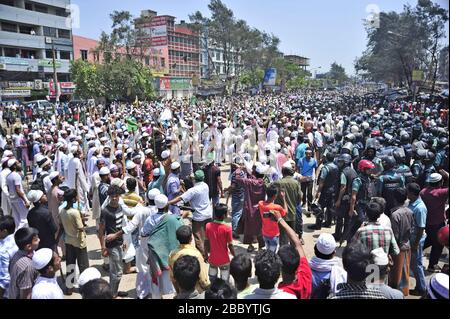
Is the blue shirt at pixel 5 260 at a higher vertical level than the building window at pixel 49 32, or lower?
lower

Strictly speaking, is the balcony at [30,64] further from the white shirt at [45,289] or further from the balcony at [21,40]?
the white shirt at [45,289]

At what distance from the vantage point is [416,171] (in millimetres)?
6184

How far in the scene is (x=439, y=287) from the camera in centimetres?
223

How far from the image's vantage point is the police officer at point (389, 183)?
510 cm

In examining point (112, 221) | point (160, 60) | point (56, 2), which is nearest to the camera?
point (112, 221)

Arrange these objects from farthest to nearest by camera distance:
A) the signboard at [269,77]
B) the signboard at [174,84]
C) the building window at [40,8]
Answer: the signboard at [269,77] → the signboard at [174,84] → the building window at [40,8]

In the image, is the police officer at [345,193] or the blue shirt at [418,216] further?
the police officer at [345,193]

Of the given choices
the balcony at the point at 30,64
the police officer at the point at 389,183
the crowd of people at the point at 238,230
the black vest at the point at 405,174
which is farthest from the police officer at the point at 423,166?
the balcony at the point at 30,64

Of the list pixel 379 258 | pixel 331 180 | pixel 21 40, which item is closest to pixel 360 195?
pixel 331 180

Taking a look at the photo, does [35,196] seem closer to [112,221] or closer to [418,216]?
[112,221]

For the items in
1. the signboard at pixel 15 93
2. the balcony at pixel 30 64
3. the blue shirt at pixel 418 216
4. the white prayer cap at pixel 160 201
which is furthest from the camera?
the balcony at pixel 30 64

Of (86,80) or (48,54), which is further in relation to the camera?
(48,54)

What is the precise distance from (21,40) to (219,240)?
36.8 metres
